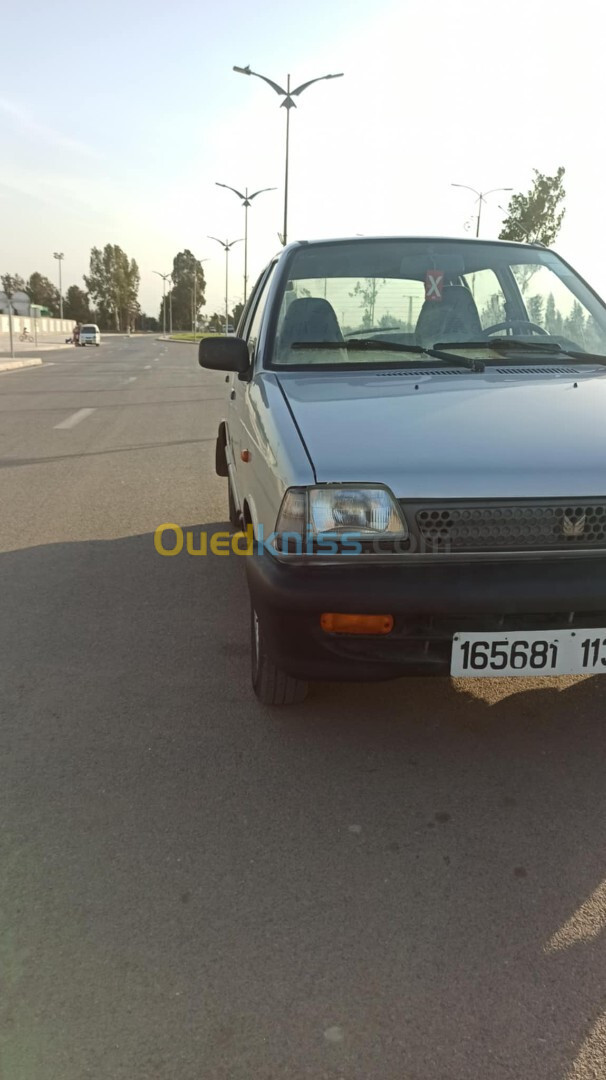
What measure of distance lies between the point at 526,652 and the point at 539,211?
44335mm

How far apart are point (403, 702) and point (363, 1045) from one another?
5.51ft

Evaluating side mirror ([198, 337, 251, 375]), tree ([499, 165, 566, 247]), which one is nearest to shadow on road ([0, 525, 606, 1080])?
side mirror ([198, 337, 251, 375])

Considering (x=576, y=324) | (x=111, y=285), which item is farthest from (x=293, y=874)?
(x=111, y=285)

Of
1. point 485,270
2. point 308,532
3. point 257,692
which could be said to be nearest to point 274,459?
point 308,532

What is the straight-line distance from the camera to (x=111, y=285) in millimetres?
130750

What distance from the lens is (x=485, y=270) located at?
163 inches

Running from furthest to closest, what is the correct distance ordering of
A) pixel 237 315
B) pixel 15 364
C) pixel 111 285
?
1. pixel 111 285
2. pixel 15 364
3. pixel 237 315

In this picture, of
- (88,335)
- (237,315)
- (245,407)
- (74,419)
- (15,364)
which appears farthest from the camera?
(88,335)

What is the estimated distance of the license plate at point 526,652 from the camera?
100 inches

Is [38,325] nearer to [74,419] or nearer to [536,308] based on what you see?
[74,419]

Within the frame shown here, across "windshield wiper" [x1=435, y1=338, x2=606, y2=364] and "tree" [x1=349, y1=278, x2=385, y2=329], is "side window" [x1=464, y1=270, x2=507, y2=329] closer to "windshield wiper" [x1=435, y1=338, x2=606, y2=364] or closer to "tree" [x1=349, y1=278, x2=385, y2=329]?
"windshield wiper" [x1=435, y1=338, x2=606, y2=364]

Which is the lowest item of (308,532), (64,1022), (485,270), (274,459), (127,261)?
(64,1022)

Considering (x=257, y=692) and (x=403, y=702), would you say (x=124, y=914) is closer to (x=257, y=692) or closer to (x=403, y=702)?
(x=257, y=692)

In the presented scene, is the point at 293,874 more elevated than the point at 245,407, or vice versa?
the point at 245,407
